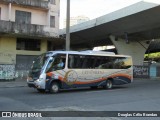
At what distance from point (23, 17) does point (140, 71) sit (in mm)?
18669

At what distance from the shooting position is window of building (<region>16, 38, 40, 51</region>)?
36403 mm

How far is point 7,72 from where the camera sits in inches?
1236

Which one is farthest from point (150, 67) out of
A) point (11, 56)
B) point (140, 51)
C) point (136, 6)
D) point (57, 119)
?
point (57, 119)

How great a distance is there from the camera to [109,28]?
43.3 m

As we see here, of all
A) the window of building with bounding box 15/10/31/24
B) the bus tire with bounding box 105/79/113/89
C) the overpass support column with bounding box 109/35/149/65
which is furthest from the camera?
the overpass support column with bounding box 109/35/149/65

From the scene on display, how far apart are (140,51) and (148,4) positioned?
18200 mm

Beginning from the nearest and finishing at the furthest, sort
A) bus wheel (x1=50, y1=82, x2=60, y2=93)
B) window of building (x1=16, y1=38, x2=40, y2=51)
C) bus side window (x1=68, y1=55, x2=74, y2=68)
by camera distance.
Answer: bus wheel (x1=50, y1=82, x2=60, y2=93)
bus side window (x1=68, y1=55, x2=74, y2=68)
window of building (x1=16, y1=38, x2=40, y2=51)

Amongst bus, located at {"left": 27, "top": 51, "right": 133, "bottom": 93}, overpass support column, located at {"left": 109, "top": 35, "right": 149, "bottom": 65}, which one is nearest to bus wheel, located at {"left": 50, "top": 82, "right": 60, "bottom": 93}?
bus, located at {"left": 27, "top": 51, "right": 133, "bottom": 93}

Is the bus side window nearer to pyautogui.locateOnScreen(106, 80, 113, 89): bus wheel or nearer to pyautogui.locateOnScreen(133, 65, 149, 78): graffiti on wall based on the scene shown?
pyautogui.locateOnScreen(106, 80, 113, 89): bus wheel

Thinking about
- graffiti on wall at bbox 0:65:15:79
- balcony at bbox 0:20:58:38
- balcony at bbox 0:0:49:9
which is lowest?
graffiti on wall at bbox 0:65:15:79

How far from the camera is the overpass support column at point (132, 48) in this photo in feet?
154

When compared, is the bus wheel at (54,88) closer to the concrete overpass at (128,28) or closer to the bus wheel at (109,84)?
the bus wheel at (109,84)

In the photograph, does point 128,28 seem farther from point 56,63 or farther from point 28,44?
point 56,63

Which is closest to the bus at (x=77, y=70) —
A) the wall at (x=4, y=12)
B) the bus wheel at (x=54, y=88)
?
the bus wheel at (x=54, y=88)
